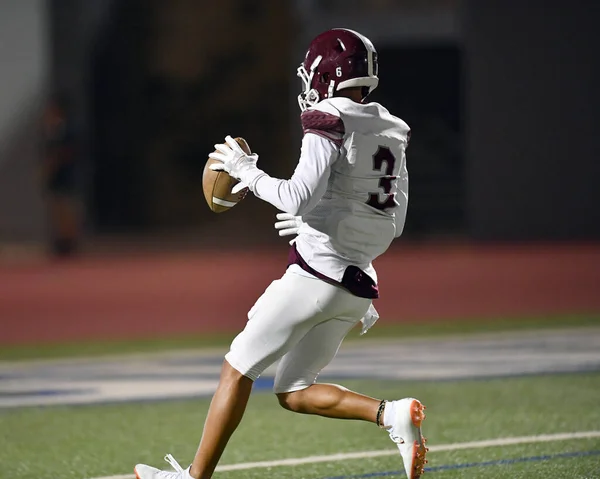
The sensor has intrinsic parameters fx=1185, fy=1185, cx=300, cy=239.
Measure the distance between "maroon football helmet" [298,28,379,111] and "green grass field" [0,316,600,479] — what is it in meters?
1.67

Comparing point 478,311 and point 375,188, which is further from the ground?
point 375,188

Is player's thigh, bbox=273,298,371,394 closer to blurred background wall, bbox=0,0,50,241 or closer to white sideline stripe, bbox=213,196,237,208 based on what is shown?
white sideline stripe, bbox=213,196,237,208

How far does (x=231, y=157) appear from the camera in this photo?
178 inches

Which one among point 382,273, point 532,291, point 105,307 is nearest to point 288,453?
point 105,307

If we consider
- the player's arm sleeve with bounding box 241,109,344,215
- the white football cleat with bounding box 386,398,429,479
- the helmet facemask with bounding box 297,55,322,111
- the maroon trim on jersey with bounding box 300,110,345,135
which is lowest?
the white football cleat with bounding box 386,398,429,479

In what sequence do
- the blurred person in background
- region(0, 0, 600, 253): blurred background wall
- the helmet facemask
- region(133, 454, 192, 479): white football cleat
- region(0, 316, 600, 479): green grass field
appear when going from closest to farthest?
region(133, 454, 192, 479): white football cleat
the helmet facemask
region(0, 316, 600, 479): green grass field
the blurred person in background
region(0, 0, 600, 253): blurred background wall

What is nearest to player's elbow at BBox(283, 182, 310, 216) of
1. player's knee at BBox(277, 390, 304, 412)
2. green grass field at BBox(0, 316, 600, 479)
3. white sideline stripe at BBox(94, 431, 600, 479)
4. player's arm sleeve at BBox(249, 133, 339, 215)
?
player's arm sleeve at BBox(249, 133, 339, 215)

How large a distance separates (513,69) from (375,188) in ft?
47.9

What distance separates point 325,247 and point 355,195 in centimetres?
23

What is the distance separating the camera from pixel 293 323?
14.5ft

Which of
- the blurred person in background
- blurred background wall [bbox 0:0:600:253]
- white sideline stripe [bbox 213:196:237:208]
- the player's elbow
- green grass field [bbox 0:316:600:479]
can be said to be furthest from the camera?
blurred background wall [bbox 0:0:600:253]

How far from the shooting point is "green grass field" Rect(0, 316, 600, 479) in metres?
5.25

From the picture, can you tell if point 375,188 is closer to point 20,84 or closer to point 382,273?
point 382,273

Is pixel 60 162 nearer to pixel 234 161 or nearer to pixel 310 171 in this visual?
pixel 234 161
